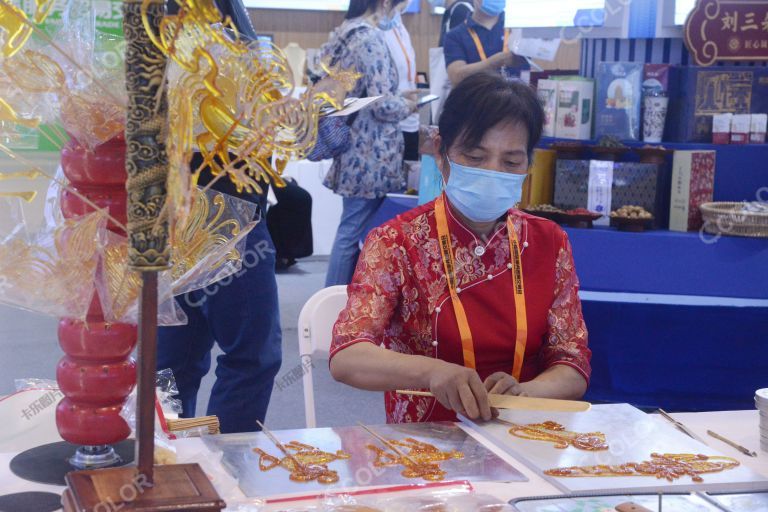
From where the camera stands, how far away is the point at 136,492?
910 mm

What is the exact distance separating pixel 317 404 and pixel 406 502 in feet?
8.80

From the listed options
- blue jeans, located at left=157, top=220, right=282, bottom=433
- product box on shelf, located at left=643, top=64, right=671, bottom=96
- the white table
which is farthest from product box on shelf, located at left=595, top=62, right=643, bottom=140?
the white table

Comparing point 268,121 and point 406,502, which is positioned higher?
point 268,121

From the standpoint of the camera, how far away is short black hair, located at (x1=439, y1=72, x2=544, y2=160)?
5.95 feet

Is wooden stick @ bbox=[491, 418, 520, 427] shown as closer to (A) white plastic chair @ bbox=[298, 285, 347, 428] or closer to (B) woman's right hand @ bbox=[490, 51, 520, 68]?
(A) white plastic chair @ bbox=[298, 285, 347, 428]

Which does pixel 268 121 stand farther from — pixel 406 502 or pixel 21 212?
pixel 406 502

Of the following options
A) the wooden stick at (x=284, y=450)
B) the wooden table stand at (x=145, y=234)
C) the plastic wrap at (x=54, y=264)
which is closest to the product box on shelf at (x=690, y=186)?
the wooden stick at (x=284, y=450)

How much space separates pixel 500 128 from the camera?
1.82 m

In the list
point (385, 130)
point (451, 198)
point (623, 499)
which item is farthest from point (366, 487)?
point (385, 130)

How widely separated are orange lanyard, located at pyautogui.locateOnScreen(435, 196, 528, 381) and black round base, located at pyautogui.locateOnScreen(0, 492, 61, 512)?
863 millimetres

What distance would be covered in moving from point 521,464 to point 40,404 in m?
0.72

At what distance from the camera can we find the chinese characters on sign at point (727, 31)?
11.5 ft

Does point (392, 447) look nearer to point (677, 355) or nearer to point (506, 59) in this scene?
point (677, 355)

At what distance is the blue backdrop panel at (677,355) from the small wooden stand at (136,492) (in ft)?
8.20
